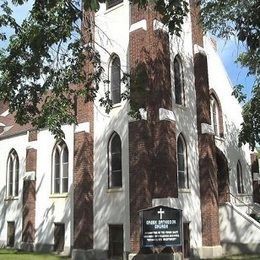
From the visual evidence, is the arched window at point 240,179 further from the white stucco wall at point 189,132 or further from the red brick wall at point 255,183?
the white stucco wall at point 189,132

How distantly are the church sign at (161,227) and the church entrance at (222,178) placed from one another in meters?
7.50

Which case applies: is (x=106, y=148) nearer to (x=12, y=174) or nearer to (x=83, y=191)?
(x=83, y=191)

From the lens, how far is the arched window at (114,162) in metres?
22.3

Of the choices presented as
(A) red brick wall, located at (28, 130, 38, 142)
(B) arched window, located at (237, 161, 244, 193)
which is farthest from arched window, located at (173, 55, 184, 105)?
(A) red brick wall, located at (28, 130, 38, 142)

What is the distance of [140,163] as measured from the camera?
20.8m

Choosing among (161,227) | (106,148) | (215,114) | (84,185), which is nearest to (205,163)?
(106,148)

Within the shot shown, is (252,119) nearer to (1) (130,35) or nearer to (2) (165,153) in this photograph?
(2) (165,153)

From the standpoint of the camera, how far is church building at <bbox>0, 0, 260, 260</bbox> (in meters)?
21.0

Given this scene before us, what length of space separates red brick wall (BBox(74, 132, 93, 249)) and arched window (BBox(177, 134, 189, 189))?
153 inches

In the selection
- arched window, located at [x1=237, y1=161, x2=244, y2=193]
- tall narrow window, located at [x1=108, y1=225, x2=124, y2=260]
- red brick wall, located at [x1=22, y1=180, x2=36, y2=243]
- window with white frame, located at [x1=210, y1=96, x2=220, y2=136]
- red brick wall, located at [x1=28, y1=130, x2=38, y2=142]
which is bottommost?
tall narrow window, located at [x1=108, y1=225, x2=124, y2=260]

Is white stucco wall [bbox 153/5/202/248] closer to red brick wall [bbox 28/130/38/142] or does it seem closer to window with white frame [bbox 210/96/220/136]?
window with white frame [bbox 210/96/220/136]

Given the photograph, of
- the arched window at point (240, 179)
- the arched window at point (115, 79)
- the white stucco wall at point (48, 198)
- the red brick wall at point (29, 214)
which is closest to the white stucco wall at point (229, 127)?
the arched window at point (240, 179)

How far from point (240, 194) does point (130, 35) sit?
11.0 metres

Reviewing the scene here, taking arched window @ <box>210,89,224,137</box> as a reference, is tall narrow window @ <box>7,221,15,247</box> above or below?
below
